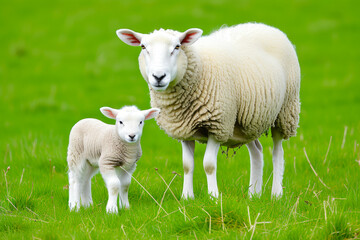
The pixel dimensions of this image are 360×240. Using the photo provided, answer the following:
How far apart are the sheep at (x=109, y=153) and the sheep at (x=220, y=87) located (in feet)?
1.10

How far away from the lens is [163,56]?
4242 millimetres

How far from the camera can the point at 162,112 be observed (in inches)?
189

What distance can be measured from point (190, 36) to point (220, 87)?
500 millimetres

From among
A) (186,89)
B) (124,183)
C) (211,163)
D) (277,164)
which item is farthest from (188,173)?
(277,164)

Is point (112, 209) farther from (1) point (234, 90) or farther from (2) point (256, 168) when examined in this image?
(2) point (256, 168)

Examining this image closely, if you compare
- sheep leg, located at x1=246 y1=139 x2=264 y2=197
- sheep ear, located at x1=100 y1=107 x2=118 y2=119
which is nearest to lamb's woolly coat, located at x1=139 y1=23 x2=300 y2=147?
sheep leg, located at x1=246 y1=139 x2=264 y2=197

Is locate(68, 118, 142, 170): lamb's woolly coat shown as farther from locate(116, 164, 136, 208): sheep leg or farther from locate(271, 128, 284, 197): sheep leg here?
locate(271, 128, 284, 197): sheep leg

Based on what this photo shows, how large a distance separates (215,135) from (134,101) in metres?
6.80

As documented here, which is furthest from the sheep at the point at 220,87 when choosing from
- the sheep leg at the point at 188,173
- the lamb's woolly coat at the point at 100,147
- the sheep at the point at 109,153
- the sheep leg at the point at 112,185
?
the sheep leg at the point at 112,185

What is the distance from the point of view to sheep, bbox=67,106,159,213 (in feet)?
14.0

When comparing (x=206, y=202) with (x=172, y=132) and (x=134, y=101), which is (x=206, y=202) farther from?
(x=134, y=101)

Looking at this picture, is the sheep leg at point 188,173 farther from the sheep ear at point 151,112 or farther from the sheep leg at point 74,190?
the sheep leg at point 74,190

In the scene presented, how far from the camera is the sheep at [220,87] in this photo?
4.44 m

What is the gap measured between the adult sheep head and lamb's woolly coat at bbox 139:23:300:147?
0.23ft
